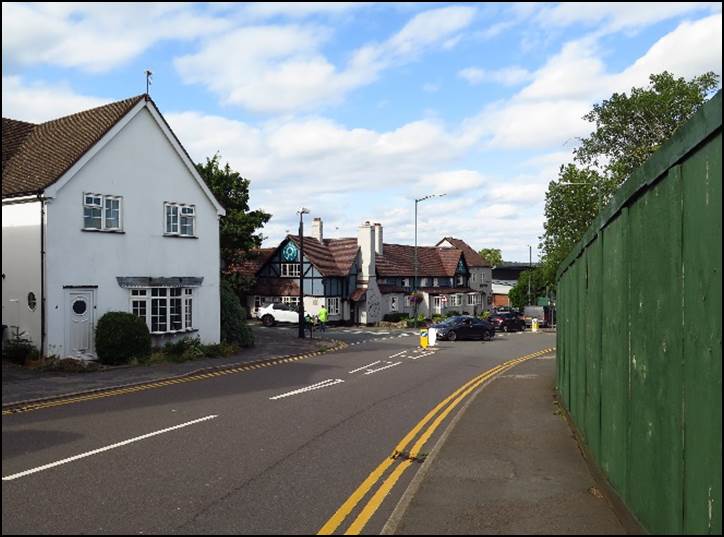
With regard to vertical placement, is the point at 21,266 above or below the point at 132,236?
below

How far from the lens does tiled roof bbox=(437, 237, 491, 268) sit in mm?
74875

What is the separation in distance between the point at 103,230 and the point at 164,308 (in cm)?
391

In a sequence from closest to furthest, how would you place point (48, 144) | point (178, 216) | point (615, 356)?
point (615, 356), point (48, 144), point (178, 216)

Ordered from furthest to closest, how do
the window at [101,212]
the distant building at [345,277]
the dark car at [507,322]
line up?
the distant building at [345,277]
the dark car at [507,322]
the window at [101,212]

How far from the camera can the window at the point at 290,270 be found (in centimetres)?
5253

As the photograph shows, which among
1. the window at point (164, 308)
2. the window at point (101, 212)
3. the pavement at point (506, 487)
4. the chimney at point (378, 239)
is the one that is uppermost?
the chimney at point (378, 239)

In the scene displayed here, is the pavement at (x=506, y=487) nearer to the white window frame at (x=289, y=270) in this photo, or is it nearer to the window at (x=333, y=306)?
the window at (x=333, y=306)

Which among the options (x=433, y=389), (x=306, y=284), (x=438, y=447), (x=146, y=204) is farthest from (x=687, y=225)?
(x=306, y=284)

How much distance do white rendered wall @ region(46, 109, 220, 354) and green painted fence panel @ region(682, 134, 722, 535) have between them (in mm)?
19655

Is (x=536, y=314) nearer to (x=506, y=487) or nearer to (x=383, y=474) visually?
(x=383, y=474)

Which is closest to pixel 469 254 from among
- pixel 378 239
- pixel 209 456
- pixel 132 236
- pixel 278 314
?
pixel 378 239

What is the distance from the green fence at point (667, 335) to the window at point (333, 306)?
4342cm

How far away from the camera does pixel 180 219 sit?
24.3 metres

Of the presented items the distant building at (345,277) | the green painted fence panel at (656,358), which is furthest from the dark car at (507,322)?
the green painted fence panel at (656,358)
